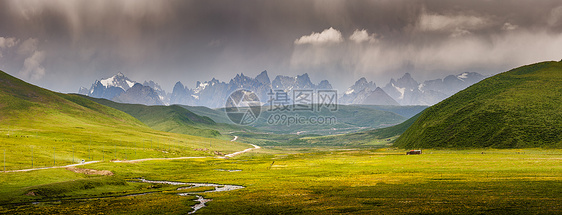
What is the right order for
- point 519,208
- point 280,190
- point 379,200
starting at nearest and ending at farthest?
1. point 519,208
2. point 379,200
3. point 280,190

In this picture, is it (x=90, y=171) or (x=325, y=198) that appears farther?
(x=90, y=171)

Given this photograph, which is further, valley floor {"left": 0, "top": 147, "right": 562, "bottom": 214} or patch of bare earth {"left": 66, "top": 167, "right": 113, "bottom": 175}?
patch of bare earth {"left": 66, "top": 167, "right": 113, "bottom": 175}

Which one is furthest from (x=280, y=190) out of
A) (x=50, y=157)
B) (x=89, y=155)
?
(x=89, y=155)

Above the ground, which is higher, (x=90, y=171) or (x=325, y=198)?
(x=325, y=198)

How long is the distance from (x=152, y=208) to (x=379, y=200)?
35660 mm

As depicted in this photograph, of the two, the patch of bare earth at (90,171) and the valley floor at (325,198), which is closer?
Result: the valley floor at (325,198)

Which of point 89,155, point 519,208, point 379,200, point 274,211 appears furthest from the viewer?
point 89,155

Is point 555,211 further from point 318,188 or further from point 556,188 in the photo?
point 318,188

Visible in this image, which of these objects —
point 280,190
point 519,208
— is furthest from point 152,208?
point 519,208

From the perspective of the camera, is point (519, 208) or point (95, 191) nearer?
point (519, 208)

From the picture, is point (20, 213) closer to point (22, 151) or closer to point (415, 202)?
point (415, 202)

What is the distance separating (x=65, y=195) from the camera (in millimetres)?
77250

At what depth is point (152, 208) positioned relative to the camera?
190 ft

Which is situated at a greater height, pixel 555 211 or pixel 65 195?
pixel 555 211
